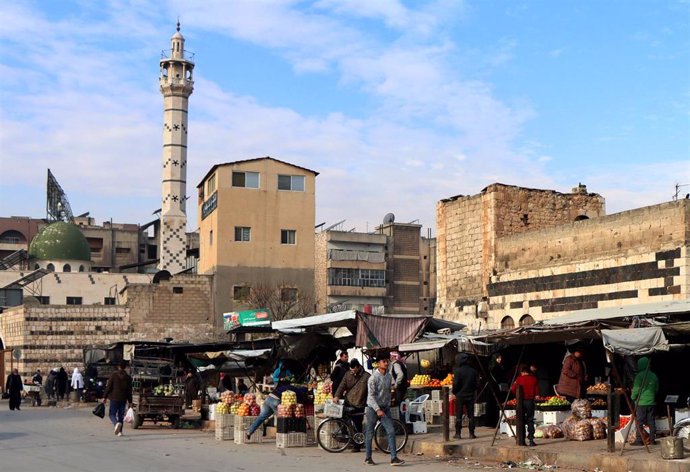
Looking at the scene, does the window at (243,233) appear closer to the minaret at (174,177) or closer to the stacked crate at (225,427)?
the minaret at (174,177)

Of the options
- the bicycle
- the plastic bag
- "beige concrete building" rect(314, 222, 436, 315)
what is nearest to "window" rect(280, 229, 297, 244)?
"beige concrete building" rect(314, 222, 436, 315)

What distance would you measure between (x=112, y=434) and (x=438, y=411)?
5996 millimetres

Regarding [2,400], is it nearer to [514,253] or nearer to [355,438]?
[514,253]

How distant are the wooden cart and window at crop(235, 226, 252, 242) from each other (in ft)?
104

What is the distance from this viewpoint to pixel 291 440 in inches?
577

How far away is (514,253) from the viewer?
2558 cm

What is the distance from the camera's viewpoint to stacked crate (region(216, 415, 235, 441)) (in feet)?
53.7

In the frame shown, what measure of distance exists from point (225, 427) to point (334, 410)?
10.5 feet

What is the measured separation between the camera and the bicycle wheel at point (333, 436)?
45.8 feet

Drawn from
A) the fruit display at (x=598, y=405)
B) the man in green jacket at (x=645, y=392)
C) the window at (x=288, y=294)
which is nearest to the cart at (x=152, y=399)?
the fruit display at (x=598, y=405)

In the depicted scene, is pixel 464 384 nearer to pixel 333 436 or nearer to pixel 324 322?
Answer: pixel 333 436

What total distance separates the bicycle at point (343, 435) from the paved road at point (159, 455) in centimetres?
19

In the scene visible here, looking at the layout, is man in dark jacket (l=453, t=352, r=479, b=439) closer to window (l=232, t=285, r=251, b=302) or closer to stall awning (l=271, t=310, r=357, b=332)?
stall awning (l=271, t=310, r=357, b=332)

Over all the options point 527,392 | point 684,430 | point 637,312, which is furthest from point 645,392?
point 637,312
